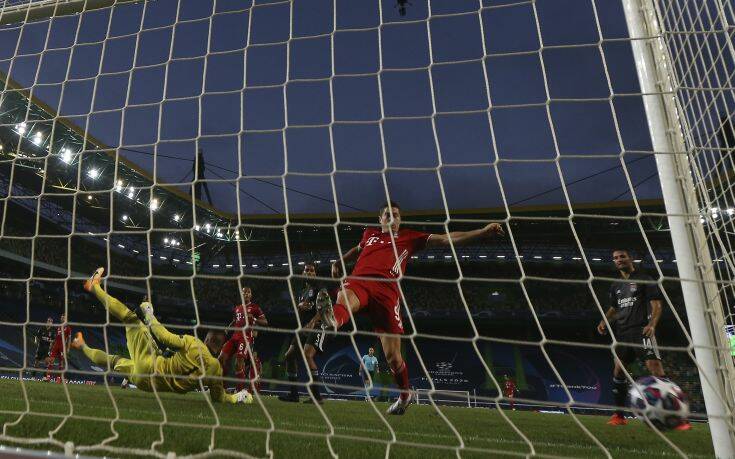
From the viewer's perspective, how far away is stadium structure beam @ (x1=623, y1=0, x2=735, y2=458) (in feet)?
5.70

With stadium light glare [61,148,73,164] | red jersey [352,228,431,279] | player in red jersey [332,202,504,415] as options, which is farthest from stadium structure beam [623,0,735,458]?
stadium light glare [61,148,73,164]

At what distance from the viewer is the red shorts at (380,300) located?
351 cm

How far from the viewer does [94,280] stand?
3072 mm

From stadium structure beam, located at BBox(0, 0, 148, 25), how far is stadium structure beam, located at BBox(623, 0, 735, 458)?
3.03 m

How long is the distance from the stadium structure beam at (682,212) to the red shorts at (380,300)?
1944 millimetres

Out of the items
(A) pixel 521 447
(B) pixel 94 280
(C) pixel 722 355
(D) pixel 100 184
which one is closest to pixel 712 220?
(C) pixel 722 355

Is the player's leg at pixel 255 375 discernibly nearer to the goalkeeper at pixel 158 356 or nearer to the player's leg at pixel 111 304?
the goalkeeper at pixel 158 356

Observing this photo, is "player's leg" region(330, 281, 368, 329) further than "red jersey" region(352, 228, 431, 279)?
No

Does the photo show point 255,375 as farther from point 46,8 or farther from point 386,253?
point 46,8

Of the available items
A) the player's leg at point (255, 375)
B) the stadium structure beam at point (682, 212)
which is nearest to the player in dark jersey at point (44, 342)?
the player's leg at point (255, 375)

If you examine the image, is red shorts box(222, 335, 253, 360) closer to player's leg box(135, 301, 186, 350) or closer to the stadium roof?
player's leg box(135, 301, 186, 350)

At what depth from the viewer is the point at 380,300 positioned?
11.6 feet

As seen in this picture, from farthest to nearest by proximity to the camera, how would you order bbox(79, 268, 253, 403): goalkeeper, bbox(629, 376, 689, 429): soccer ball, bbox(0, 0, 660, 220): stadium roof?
bbox(79, 268, 253, 403): goalkeeper, bbox(629, 376, 689, 429): soccer ball, bbox(0, 0, 660, 220): stadium roof

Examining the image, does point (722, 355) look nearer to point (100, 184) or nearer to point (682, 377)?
point (682, 377)
